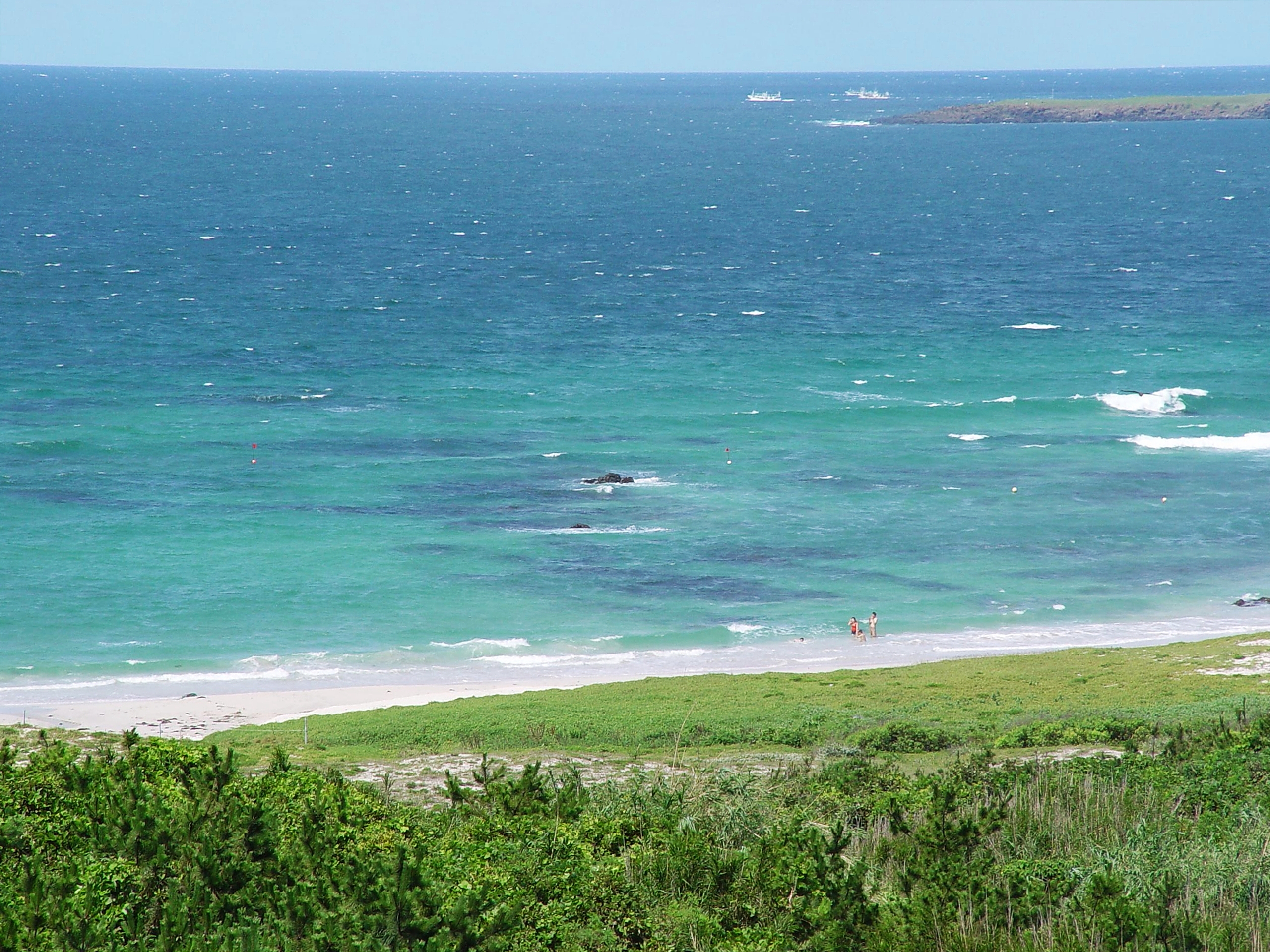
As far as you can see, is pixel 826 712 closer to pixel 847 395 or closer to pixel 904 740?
pixel 904 740

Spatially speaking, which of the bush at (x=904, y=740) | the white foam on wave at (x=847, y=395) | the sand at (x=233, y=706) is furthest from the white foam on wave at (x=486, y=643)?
the white foam on wave at (x=847, y=395)

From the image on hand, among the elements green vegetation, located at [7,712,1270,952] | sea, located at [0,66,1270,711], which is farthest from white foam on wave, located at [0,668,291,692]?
green vegetation, located at [7,712,1270,952]

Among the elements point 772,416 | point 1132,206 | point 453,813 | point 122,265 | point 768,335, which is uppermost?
point 1132,206

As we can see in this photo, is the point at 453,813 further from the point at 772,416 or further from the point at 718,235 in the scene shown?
the point at 718,235

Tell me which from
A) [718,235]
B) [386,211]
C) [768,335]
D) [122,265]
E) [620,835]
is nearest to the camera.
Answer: [620,835]

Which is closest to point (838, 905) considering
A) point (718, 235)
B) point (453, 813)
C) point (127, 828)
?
point (453, 813)

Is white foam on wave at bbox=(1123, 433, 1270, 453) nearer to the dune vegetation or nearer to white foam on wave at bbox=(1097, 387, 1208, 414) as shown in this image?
white foam on wave at bbox=(1097, 387, 1208, 414)
